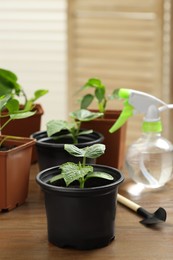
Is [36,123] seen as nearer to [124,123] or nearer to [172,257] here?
[124,123]

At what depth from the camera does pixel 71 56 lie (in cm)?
267

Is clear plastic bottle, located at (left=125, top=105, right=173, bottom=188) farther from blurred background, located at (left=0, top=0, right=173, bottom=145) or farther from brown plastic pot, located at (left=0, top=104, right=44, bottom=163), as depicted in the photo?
blurred background, located at (left=0, top=0, right=173, bottom=145)

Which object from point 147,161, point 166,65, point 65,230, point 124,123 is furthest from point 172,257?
point 166,65

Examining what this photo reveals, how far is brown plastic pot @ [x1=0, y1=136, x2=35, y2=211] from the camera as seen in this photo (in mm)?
1275

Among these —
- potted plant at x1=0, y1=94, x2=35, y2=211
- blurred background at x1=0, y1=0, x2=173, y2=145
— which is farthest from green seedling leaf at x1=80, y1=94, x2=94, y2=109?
blurred background at x1=0, y1=0, x2=173, y2=145

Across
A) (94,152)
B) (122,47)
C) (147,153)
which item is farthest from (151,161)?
(122,47)

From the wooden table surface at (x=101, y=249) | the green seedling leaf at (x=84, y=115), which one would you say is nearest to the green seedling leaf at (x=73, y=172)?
the wooden table surface at (x=101, y=249)

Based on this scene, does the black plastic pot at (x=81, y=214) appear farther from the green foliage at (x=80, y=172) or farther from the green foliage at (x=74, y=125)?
the green foliage at (x=74, y=125)

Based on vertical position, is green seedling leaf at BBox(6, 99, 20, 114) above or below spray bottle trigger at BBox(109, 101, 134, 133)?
above

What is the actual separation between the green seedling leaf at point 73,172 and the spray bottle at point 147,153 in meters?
0.36

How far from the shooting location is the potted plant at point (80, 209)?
3.54 ft

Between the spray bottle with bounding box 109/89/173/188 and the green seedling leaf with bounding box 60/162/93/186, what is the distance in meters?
0.36

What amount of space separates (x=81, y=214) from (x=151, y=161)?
0.43 m

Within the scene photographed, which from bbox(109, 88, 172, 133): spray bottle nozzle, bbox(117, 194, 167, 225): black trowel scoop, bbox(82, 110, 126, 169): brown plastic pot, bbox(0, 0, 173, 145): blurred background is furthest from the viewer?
bbox(0, 0, 173, 145): blurred background
